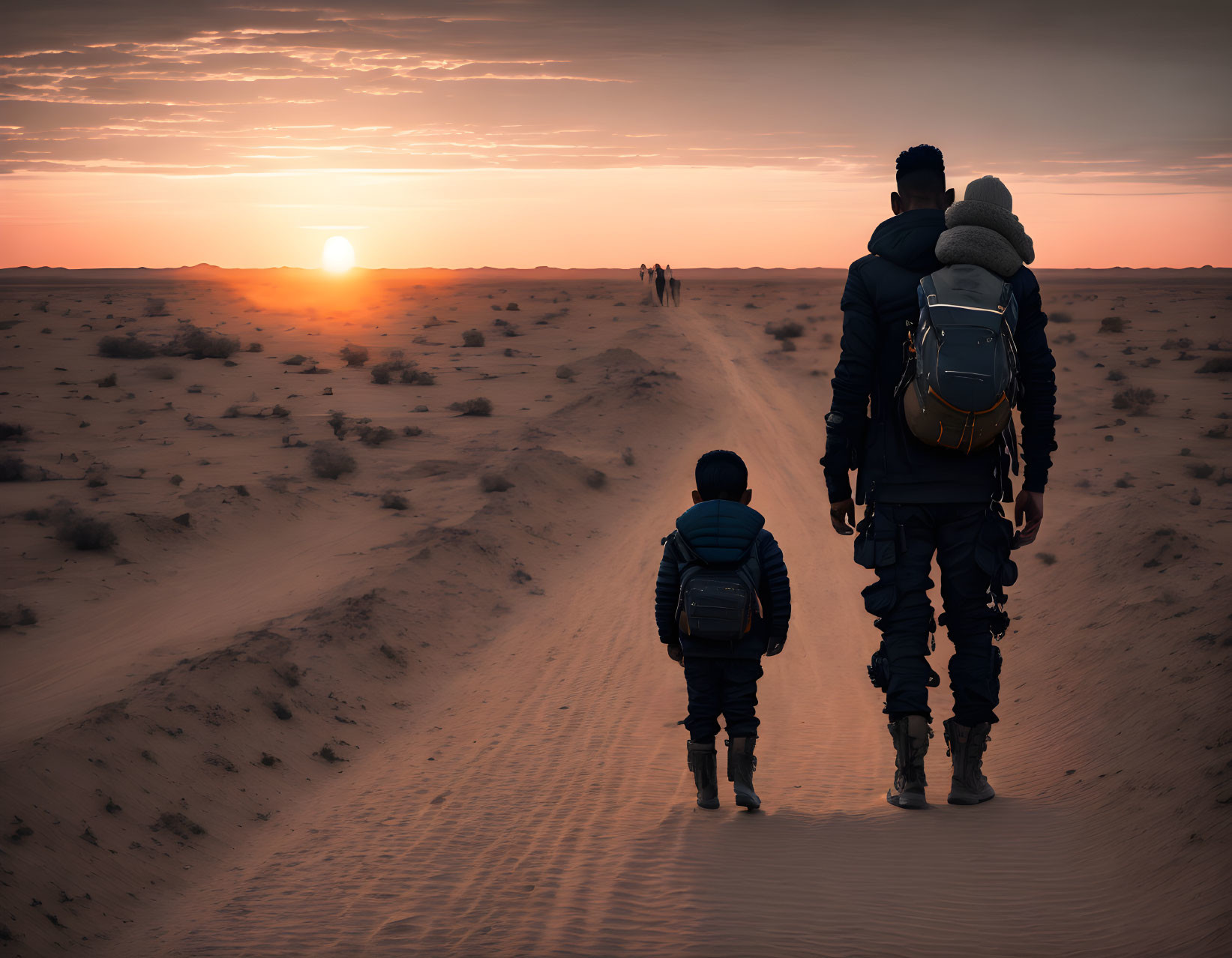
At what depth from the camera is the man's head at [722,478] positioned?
4.88 meters

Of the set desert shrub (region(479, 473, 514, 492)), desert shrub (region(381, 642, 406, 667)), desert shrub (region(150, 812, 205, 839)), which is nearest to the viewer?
desert shrub (region(150, 812, 205, 839))

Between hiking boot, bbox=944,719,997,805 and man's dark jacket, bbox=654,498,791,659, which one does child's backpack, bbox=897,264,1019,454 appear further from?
hiking boot, bbox=944,719,997,805

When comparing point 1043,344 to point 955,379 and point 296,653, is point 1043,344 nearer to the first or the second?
point 955,379

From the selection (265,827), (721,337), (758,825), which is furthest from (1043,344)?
(721,337)

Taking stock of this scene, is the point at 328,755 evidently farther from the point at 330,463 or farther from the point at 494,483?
the point at 330,463

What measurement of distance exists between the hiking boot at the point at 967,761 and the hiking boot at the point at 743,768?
0.98m

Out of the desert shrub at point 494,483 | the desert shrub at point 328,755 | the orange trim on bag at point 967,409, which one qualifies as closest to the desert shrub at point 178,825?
the desert shrub at point 328,755

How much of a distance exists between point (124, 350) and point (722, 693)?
26056mm

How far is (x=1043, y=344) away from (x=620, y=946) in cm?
323

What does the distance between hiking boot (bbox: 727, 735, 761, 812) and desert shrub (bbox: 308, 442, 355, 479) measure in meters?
10.9

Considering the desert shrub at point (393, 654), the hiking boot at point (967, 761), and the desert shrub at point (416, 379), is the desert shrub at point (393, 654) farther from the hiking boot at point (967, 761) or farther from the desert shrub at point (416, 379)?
the desert shrub at point (416, 379)

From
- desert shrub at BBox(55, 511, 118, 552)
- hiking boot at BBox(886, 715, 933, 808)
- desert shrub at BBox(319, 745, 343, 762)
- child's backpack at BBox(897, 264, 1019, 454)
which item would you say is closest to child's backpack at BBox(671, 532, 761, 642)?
hiking boot at BBox(886, 715, 933, 808)

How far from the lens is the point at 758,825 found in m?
5.02

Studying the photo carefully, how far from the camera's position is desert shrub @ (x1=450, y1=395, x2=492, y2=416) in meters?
20.7
